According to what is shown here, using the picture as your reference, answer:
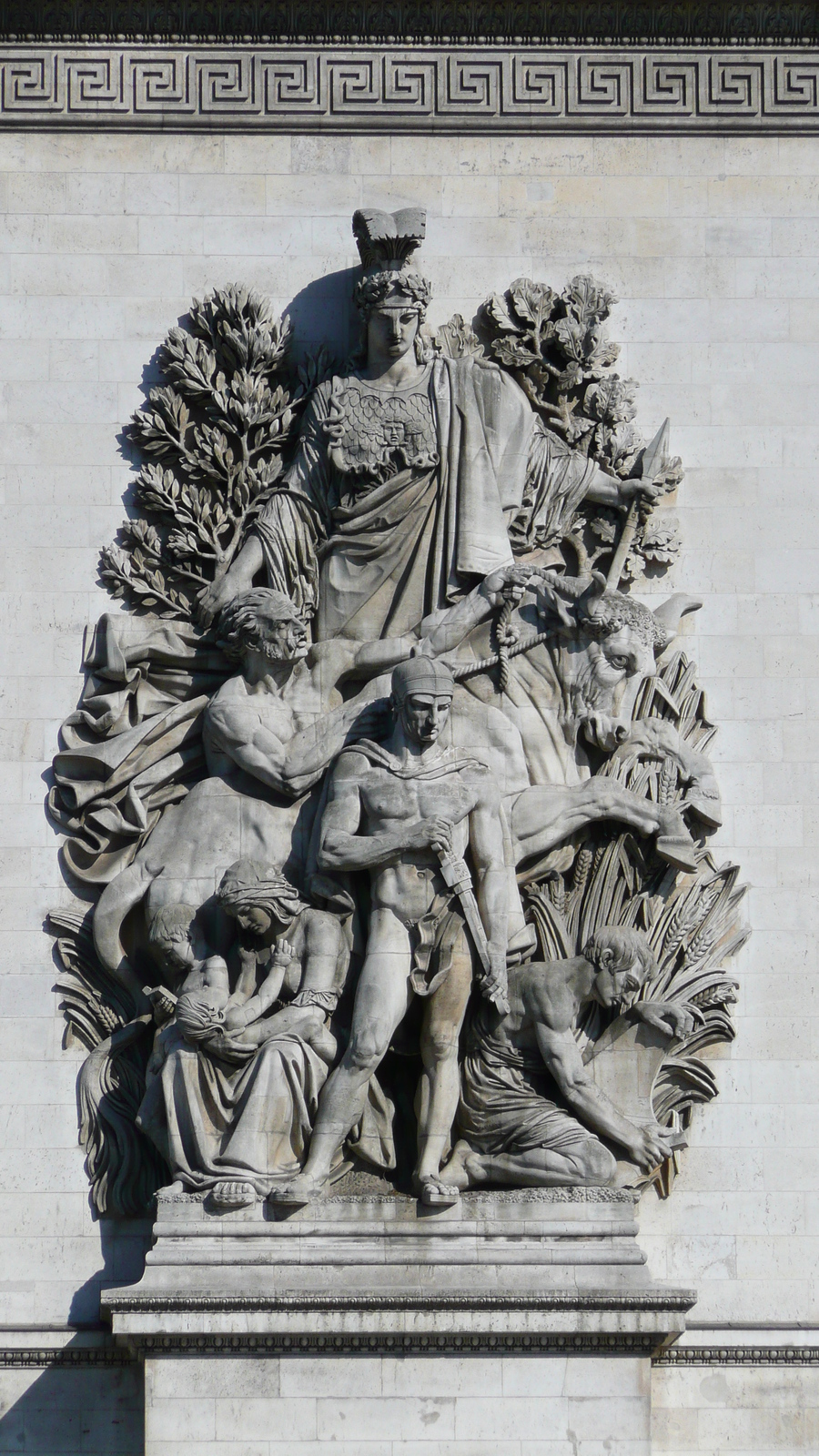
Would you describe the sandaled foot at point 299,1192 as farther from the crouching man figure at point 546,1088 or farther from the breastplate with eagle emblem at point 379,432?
the breastplate with eagle emblem at point 379,432

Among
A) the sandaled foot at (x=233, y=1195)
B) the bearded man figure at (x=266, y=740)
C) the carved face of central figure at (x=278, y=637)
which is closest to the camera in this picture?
the sandaled foot at (x=233, y=1195)

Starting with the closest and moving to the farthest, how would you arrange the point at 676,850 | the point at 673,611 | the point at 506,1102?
1. the point at 506,1102
2. the point at 676,850
3. the point at 673,611

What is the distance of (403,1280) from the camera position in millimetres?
13406

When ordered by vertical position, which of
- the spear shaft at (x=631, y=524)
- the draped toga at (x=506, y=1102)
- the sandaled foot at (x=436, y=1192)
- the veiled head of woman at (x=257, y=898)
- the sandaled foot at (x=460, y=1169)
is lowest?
the sandaled foot at (x=436, y=1192)

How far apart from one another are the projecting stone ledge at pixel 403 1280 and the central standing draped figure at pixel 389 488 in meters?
3.13

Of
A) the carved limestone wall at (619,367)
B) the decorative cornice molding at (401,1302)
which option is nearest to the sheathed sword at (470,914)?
the carved limestone wall at (619,367)

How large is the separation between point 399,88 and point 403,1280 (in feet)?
21.4

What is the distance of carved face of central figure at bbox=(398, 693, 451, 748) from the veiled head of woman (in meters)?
1.00

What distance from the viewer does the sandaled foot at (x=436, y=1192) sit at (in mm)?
13523

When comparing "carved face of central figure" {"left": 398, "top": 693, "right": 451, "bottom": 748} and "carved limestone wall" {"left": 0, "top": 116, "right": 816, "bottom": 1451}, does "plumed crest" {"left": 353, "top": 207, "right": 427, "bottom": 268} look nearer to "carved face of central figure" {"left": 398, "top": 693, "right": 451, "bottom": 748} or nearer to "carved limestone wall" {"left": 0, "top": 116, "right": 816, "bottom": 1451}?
"carved limestone wall" {"left": 0, "top": 116, "right": 816, "bottom": 1451}

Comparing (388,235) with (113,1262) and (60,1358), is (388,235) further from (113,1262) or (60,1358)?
(60,1358)

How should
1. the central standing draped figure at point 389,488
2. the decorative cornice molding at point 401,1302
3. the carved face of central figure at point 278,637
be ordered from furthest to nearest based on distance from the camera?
the central standing draped figure at point 389,488 < the carved face of central figure at point 278,637 < the decorative cornice molding at point 401,1302

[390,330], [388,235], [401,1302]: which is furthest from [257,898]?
[388,235]

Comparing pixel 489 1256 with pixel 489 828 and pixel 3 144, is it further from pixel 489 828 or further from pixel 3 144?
pixel 3 144
